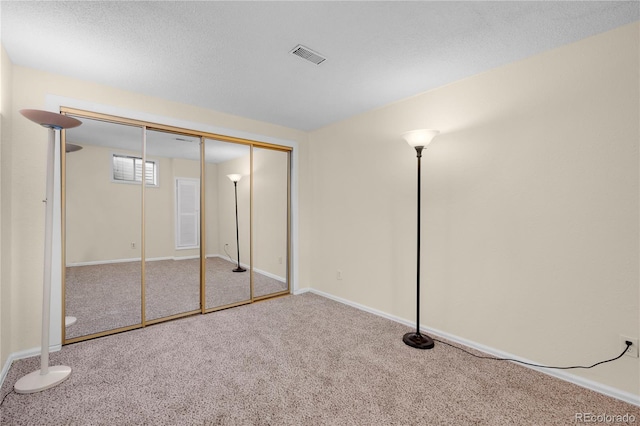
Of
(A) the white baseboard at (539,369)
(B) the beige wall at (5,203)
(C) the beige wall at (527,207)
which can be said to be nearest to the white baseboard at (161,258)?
(B) the beige wall at (5,203)

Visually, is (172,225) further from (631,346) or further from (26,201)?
(631,346)

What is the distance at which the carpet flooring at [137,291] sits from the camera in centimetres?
272

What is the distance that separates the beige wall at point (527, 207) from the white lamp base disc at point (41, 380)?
2964 millimetres

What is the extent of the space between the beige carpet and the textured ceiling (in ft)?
A: 8.23

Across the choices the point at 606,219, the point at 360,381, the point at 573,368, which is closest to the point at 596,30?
the point at 606,219

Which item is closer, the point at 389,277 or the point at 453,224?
the point at 453,224

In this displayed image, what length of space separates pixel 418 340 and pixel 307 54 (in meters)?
2.75

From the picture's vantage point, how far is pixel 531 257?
86.9 inches

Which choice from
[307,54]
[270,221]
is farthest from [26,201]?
[307,54]

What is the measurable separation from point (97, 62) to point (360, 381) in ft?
10.9

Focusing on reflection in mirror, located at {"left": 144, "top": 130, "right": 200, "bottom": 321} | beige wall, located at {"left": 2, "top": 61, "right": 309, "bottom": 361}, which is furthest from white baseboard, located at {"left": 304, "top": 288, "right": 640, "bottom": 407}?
beige wall, located at {"left": 2, "top": 61, "right": 309, "bottom": 361}

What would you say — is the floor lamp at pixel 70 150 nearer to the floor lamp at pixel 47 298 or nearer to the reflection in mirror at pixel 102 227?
the reflection in mirror at pixel 102 227

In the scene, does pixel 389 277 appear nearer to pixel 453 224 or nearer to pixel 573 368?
pixel 453 224

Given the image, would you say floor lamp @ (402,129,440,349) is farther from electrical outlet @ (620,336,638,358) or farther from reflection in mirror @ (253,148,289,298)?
reflection in mirror @ (253,148,289,298)
